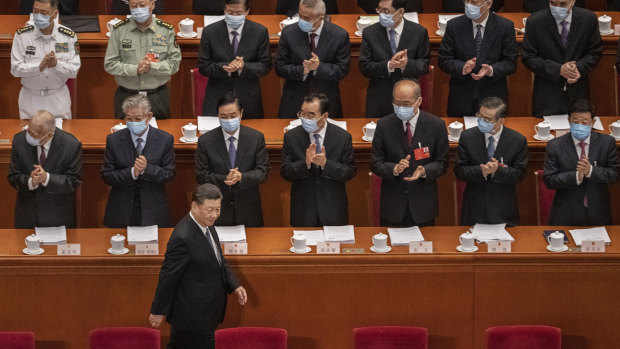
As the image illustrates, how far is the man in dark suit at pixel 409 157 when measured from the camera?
6.86 m

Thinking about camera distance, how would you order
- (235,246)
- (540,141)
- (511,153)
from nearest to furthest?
(235,246), (511,153), (540,141)

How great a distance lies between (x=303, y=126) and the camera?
698 centimetres

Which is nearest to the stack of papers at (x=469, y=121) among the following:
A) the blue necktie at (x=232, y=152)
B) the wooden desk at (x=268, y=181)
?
the wooden desk at (x=268, y=181)

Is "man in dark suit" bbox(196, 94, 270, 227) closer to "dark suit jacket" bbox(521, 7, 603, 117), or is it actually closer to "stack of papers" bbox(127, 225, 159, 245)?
"stack of papers" bbox(127, 225, 159, 245)

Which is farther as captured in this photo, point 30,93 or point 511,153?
point 30,93

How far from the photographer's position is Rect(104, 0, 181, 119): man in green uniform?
25.6 ft

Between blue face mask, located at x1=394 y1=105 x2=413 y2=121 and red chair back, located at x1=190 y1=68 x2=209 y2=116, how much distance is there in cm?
178

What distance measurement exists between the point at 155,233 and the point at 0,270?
2.88 feet

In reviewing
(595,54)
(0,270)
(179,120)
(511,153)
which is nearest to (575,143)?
(511,153)

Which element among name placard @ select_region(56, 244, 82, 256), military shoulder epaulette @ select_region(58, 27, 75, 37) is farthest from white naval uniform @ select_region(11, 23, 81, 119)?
name placard @ select_region(56, 244, 82, 256)

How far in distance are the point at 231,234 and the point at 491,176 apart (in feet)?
5.29

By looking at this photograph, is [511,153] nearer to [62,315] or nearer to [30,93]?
[62,315]

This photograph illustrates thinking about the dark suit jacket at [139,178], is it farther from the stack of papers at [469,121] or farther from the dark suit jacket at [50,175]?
the stack of papers at [469,121]

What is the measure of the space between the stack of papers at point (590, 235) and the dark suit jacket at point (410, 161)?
0.86 meters
